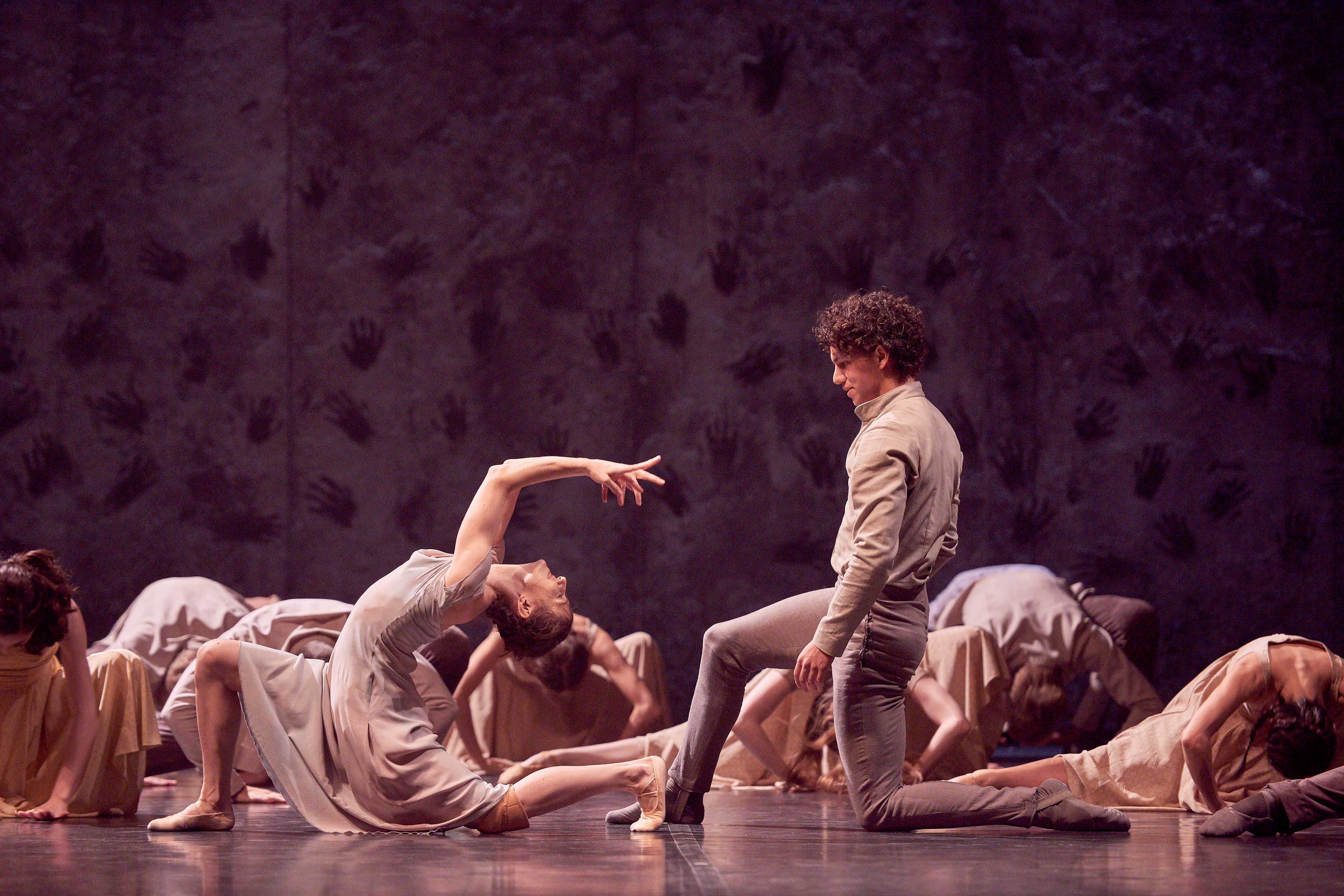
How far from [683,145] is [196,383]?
276 centimetres

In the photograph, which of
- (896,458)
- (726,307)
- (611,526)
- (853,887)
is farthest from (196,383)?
(853,887)

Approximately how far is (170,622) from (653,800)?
2885 millimetres

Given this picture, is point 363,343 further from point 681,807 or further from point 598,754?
point 681,807

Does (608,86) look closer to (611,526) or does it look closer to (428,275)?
(428,275)

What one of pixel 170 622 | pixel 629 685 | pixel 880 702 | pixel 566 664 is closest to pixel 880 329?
pixel 880 702

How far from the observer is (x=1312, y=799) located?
322cm

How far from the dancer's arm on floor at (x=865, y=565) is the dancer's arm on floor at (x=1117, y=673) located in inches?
111

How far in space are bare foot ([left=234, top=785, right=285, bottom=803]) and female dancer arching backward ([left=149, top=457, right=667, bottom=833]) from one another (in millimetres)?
769

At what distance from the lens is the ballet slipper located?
334 cm


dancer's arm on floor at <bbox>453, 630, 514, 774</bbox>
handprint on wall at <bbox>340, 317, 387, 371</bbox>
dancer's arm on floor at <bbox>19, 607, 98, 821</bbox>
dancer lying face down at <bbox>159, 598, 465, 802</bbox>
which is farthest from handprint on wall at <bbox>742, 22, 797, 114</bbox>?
dancer's arm on floor at <bbox>19, 607, 98, 821</bbox>

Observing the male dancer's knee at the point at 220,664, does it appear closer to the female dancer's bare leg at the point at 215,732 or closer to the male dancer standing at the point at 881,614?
the female dancer's bare leg at the point at 215,732

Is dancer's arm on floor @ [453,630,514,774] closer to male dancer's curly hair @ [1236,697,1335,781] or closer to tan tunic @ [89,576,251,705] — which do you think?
tan tunic @ [89,576,251,705]

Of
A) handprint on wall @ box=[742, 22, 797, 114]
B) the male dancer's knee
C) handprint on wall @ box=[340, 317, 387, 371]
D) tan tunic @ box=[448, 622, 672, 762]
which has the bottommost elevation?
tan tunic @ box=[448, 622, 672, 762]

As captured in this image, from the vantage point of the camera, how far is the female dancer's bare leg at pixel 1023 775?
149 inches
